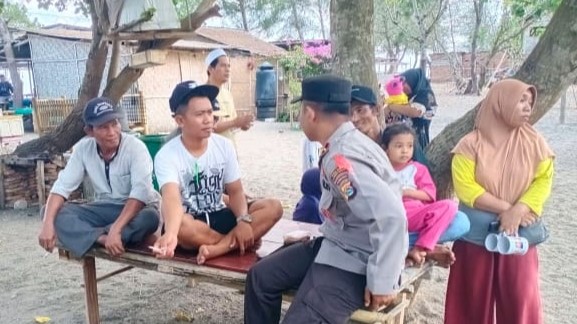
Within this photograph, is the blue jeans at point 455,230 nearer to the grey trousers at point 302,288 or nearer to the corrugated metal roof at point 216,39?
the grey trousers at point 302,288

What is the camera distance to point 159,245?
3.14 meters

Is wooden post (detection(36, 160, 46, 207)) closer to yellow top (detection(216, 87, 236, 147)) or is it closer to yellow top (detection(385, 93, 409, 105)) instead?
yellow top (detection(216, 87, 236, 147))

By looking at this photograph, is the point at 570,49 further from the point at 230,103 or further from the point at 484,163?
the point at 230,103

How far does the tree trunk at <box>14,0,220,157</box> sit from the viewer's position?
22.3 feet

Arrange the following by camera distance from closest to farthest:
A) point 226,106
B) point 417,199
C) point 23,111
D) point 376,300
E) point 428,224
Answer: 1. point 376,300
2. point 428,224
3. point 417,199
4. point 226,106
5. point 23,111

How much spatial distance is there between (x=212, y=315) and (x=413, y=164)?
191 cm

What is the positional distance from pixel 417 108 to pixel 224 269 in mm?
2666

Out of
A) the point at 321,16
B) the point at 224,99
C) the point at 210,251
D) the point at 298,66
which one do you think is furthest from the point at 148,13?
the point at 321,16

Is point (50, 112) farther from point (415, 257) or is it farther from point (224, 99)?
point (415, 257)

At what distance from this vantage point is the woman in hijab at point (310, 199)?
4.16 meters

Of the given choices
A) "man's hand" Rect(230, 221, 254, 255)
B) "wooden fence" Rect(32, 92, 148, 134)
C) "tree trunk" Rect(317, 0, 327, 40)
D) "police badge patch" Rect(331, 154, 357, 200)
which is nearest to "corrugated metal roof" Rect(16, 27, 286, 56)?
"wooden fence" Rect(32, 92, 148, 134)

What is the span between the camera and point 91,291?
3877 mm

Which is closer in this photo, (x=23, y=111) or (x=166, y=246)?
(x=166, y=246)

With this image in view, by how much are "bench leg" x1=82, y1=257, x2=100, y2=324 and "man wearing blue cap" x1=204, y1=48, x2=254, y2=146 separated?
5.07 ft
